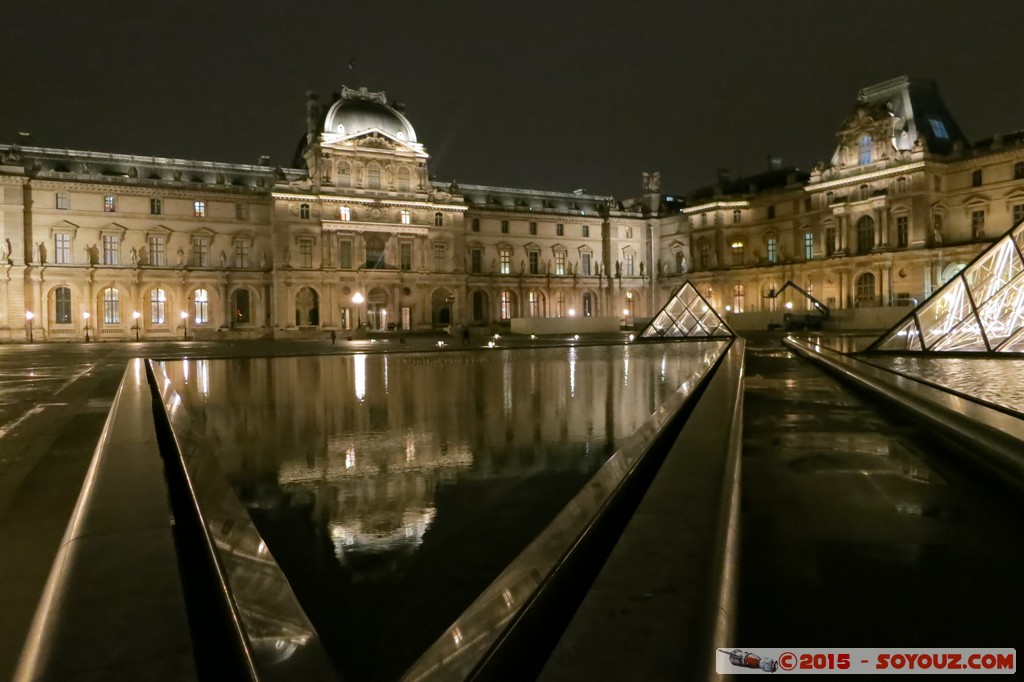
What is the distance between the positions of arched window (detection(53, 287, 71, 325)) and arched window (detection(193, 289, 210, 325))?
26.9 ft

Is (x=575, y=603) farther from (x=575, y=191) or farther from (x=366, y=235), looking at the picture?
(x=575, y=191)

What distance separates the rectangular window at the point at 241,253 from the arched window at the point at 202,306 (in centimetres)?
327

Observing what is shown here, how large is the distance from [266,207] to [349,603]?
56834mm

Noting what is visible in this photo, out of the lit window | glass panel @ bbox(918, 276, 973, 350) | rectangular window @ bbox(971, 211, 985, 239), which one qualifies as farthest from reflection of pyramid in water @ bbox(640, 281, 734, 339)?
the lit window

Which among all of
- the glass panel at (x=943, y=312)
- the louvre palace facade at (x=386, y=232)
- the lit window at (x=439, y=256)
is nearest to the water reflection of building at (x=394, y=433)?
the glass panel at (x=943, y=312)

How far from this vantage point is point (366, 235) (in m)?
56.5

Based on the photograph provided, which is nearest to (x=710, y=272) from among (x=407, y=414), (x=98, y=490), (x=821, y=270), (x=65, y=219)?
(x=821, y=270)

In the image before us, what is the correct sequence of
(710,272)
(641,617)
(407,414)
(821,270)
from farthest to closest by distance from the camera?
(710,272) → (821,270) → (407,414) → (641,617)

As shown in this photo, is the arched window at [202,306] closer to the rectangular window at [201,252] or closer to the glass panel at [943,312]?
the rectangular window at [201,252]

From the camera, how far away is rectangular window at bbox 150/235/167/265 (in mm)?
52375

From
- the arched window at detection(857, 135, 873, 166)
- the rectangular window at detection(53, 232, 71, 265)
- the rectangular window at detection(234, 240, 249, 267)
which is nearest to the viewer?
the rectangular window at detection(53, 232, 71, 265)

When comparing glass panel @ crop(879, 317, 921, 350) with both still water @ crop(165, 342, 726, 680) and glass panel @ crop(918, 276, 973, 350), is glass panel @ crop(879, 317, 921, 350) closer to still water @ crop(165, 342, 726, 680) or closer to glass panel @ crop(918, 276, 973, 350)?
glass panel @ crop(918, 276, 973, 350)

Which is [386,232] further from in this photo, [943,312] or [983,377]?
[983,377]

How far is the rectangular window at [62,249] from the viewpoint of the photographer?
1946 inches
